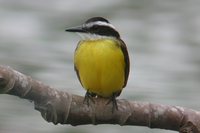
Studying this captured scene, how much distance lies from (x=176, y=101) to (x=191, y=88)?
20 cm

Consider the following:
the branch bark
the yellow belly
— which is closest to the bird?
the yellow belly

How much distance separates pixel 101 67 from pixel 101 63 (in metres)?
0.02

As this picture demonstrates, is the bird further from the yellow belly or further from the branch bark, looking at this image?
the branch bark

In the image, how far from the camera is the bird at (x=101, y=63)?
164 inches

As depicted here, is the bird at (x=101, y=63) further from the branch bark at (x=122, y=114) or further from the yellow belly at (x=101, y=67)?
the branch bark at (x=122, y=114)

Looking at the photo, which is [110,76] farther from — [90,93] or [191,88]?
[191,88]

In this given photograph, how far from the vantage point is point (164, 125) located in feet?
12.2

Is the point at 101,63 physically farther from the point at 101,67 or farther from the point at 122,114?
the point at 122,114

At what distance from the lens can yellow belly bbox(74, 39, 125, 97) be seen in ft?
13.6

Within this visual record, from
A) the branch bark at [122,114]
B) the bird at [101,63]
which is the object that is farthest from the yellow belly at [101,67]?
the branch bark at [122,114]

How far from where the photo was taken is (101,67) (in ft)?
13.6

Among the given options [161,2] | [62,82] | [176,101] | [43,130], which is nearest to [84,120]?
[43,130]

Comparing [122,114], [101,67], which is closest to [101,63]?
[101,67]

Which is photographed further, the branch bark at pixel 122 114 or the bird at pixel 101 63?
the bird at pixel 101 63
